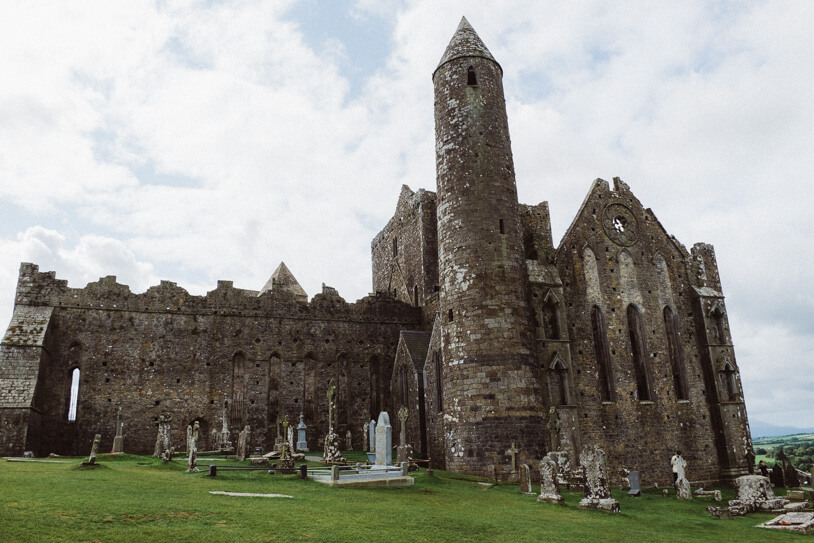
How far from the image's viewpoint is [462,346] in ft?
68.1

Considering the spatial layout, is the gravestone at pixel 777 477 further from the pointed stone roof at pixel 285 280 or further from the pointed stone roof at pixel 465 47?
the pointed stone roof at pixel 285 280

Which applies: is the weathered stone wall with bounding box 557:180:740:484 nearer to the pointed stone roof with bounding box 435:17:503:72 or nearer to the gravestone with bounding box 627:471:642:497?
the gravestone with bounding box 627:471:642:497

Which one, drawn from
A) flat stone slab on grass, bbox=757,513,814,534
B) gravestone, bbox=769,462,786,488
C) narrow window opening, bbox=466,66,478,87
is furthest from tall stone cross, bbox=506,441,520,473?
narrow window opening, bbox=466,66,478,87

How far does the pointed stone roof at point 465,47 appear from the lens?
2427 cm

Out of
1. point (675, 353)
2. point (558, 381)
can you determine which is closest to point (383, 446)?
point (558, 381)

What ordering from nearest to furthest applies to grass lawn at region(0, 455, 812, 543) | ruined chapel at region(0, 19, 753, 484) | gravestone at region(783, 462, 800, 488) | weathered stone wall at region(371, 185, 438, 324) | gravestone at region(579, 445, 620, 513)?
grass lawn at region(0, 455, 812, 543) → gravestone at region(579, 445, 620, 513) → ruined chapel at region(0, 19, 753, 484) → gravestone at region(783, 462, 800, 488) → weathered stone wall at region(371, 185, 438, 324)

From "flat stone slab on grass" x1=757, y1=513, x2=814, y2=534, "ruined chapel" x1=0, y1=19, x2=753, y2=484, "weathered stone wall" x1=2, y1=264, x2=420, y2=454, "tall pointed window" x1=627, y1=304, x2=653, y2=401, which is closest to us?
"flat stone slab on grass" x1=757, y1=513, x2=814, y2=534

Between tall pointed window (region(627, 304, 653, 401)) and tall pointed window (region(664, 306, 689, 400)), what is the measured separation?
1.47m

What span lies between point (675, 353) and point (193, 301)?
2356 centimetres

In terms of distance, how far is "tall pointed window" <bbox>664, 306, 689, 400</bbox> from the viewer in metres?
26.4

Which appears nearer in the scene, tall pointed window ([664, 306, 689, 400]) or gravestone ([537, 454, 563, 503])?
gravestone ([537, 454, 563, 503])

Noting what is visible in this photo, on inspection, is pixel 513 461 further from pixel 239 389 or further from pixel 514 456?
pixel 239 389

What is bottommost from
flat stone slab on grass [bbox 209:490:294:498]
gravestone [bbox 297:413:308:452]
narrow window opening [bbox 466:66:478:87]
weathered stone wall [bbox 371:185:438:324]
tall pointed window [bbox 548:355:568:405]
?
flat stone slab on grass [bbox 209:490:294:498]

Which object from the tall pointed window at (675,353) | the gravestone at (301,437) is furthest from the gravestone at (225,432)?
the tall pointed window at (675,353)
